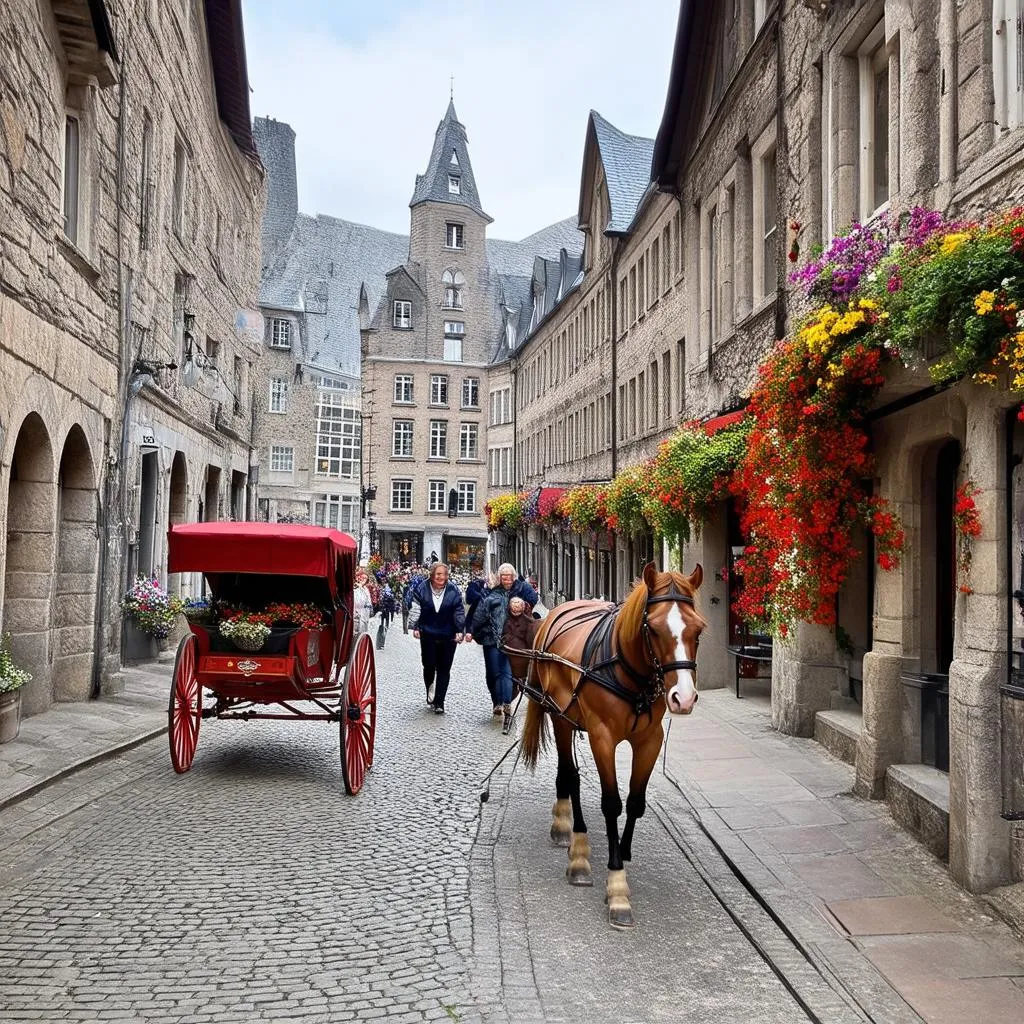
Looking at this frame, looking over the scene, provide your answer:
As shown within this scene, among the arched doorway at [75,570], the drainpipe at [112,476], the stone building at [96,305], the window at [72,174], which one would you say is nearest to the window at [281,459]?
the stone building at [96,305]

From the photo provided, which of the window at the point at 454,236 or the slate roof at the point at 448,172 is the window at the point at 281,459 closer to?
the window at the point at 454,236

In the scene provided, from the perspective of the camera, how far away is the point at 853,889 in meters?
5.95

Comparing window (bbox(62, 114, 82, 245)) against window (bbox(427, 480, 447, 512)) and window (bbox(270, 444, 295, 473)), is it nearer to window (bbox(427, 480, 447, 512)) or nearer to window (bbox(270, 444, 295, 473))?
window (bbox(427, 480, 447, 512))

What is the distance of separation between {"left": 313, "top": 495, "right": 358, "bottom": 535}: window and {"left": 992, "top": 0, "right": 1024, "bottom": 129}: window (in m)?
54.8

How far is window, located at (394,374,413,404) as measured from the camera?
188 feet

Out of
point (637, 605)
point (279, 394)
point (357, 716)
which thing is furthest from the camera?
point (279, 394)

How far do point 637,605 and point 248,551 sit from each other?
388 cm

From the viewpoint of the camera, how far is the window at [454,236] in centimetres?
5806

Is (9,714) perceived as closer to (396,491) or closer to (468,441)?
(396,491)

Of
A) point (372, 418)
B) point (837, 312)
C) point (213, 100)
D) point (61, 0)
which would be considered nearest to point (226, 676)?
point (837, 312)

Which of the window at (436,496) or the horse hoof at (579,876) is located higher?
the window at (436,496)

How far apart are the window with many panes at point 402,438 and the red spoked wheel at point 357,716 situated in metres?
48.0

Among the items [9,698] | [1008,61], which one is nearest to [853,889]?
[1008,61]

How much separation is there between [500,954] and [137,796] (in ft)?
13.6
